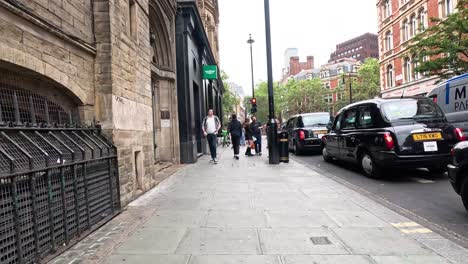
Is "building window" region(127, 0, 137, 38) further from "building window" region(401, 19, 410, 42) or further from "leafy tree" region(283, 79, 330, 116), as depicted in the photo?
"leafy tree" region(283, 79, 330, 116)

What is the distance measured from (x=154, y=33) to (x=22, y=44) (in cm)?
741

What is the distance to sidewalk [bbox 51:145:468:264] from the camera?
3580mm

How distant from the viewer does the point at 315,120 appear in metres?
14.9

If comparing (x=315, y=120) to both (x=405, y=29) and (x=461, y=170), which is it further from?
(x=405, y=29)

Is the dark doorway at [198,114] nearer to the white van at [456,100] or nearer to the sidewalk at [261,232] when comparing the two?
the sidewalk at [261,232]

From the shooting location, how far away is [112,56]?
5738 millimetres

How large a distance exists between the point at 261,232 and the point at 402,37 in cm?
3745

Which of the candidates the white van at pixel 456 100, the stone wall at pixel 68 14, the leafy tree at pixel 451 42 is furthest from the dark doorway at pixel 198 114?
the leafy tree at pixel 451 42

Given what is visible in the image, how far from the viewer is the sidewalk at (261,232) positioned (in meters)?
3.58

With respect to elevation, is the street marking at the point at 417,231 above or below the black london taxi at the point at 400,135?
below

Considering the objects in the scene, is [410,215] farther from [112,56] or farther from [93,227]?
[112,56]

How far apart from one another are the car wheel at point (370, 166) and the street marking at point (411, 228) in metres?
3.55

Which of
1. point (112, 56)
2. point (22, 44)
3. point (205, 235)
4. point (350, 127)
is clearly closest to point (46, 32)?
point (22, 44)

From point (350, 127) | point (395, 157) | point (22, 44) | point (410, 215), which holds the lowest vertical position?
point (410, 215)
